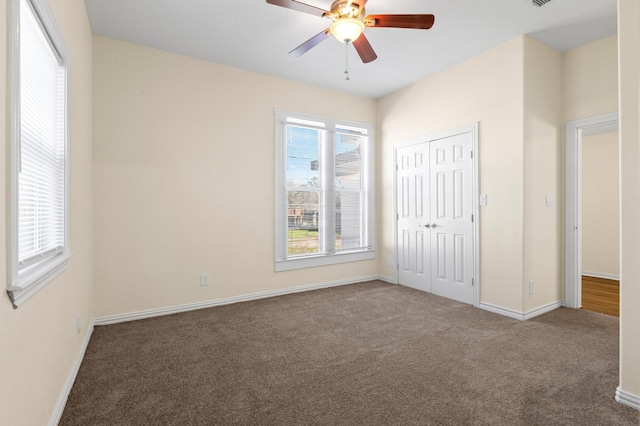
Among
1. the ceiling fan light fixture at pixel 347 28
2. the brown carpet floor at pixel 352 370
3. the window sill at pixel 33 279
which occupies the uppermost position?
the ceiling fan light fixture at pixel 347 28

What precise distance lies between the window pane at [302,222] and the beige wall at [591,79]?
3.26m

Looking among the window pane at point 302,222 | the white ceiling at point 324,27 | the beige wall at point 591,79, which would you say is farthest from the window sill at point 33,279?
Result: the beige wall at point 591,79

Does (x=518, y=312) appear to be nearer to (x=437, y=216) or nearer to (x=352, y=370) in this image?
(x=437, y=216)

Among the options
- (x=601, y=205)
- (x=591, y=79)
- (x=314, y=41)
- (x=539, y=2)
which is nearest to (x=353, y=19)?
(x=314, y=41)

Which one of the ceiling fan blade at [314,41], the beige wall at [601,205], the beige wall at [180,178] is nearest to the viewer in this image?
the ceiling fan blade at [314,41]

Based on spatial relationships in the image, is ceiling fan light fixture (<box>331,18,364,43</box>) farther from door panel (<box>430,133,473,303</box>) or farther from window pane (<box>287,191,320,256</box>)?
window pane (<box>287,191,320,256</box>)

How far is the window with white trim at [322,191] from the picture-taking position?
4.52m

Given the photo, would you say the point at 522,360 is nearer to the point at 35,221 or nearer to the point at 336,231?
the point at 336,231

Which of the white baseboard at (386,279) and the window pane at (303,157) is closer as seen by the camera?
the window pane at (303,157)

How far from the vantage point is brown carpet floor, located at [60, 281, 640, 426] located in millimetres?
1881

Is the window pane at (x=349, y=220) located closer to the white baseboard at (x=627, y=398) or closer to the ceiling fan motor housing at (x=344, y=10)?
the ceiling fan motor housing at (x=344, y=10)

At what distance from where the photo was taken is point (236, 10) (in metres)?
2.96

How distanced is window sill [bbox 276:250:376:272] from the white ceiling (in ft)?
8.27

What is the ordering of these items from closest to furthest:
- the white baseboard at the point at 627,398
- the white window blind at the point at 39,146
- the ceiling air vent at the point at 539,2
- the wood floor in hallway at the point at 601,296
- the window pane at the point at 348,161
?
the white window blind at the point at 39,146
the white baseboard at the point at 627,398
the ceiling air vent at the point at 539,2
the wood floor in hallway at the point at 601,296
the window pane at the point at 348,161
